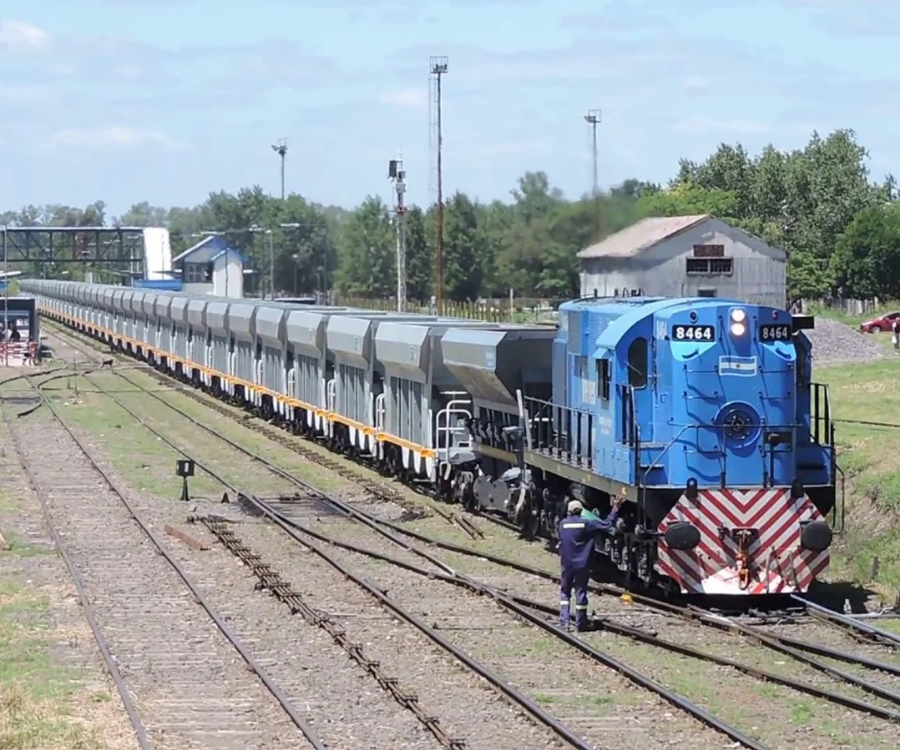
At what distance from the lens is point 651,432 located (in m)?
18.3

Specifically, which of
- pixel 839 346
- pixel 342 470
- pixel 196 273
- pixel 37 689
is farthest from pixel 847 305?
pixel 37 689

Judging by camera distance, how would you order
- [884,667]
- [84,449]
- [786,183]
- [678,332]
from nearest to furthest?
[884,667] < [678,332] < [84,449] < [786,183]

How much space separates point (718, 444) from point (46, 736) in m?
8.33

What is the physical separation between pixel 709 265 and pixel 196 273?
207 feet

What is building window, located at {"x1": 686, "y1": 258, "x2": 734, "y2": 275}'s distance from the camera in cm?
5709

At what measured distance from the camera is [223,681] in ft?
47.5

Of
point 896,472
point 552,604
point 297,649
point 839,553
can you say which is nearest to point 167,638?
point 297,649

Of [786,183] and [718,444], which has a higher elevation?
[786,183]

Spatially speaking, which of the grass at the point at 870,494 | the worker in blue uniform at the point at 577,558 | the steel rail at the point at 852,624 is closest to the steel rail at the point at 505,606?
the worker in blue uniform at the point at 577,558

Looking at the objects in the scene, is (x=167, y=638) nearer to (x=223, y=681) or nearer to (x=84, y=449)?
(x=223, y=681)

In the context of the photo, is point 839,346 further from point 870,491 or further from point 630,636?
point 630,636

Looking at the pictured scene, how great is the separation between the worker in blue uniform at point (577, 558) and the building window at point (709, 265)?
1590 inches

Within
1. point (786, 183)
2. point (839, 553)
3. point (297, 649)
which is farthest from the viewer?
point (786, 183)

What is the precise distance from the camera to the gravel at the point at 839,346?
51969mm
